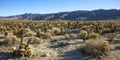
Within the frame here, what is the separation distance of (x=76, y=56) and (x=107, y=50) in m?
2.12

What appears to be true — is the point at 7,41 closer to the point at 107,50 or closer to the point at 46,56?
the point at 46,56

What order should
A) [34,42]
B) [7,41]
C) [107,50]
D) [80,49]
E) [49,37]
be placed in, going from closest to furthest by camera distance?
[107,50] < [80,49] < [7,41] < [34,42] < [49,37]

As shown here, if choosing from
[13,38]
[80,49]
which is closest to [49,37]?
[13,38]

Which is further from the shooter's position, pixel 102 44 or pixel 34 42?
pixel 34 42

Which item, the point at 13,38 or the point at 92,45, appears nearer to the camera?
the point at 92,45

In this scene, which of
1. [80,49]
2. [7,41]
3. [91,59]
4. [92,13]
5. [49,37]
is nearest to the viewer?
[91,59]

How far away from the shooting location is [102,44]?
47.3 feet

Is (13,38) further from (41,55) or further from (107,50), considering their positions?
(107,50)

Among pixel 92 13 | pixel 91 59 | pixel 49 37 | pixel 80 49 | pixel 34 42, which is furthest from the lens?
pixel 92 13

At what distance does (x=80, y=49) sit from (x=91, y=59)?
250 cm

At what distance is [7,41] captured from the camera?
17844mm

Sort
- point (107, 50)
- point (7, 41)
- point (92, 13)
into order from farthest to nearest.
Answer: point (92, 13)
point (7, 41)
point (107, 50)

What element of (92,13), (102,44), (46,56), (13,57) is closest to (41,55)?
(46,56)

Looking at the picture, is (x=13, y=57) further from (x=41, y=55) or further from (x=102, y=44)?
(x=102, y=44)
